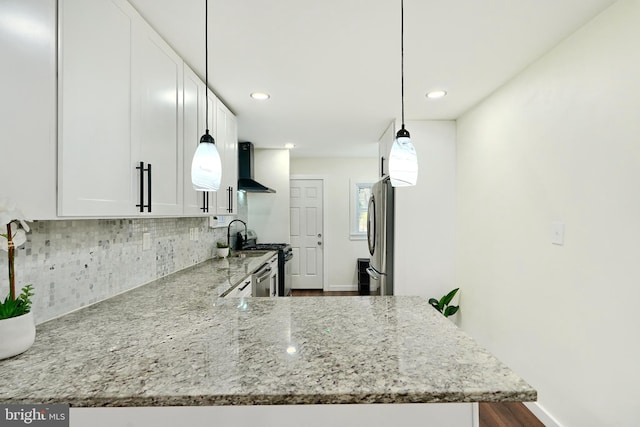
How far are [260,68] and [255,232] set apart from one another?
3023 mm

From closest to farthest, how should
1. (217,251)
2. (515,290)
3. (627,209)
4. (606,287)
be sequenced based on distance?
(627,209)
(606,287)
(515,290)
(217,251)

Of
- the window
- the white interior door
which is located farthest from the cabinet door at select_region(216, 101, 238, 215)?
the window

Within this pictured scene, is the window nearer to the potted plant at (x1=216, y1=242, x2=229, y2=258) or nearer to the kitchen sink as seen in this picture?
the kitchen sink

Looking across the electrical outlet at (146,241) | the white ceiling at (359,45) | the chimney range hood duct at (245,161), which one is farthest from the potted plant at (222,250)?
the white ceiling at (359,45)

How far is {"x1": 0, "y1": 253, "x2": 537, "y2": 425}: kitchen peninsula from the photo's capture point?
0.77 metres

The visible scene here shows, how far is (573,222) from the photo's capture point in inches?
69.6

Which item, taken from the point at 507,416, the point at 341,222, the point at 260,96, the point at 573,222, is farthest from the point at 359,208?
the point at 573,222

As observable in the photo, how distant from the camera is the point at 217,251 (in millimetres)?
3326

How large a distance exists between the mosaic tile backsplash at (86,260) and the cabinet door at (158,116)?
30 cm

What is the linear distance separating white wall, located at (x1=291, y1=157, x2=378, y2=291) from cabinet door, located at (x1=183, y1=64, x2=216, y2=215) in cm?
341

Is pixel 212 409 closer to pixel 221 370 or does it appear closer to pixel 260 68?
pixel 221 370

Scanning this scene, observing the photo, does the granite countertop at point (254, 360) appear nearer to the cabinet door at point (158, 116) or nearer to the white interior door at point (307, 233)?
the cabinet door at point (158, 116)

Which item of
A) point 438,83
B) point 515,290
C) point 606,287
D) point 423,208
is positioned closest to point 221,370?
point 606,287

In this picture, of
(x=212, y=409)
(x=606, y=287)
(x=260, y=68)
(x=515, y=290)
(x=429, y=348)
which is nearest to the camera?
(x=212, y=409)
